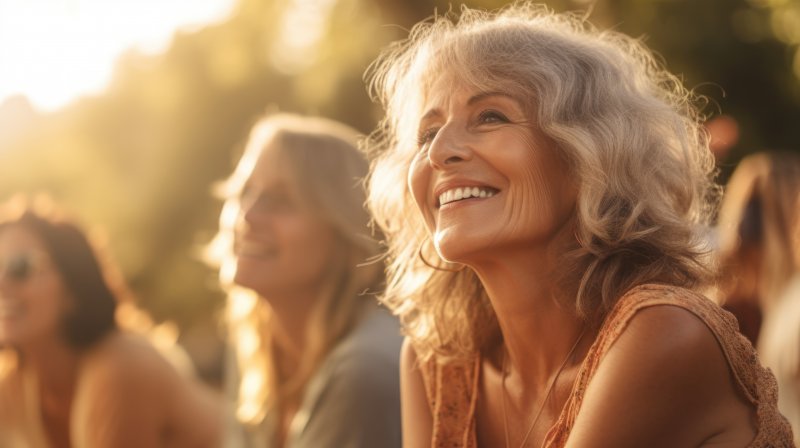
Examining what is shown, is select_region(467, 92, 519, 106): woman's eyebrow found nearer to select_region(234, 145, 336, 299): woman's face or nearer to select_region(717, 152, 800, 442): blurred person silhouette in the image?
select_region(234, 145, 336, 299): woman's face

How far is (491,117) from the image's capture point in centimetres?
259

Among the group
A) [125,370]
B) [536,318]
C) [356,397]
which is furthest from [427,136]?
[125,370]

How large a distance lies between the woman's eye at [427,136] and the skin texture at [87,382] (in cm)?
237

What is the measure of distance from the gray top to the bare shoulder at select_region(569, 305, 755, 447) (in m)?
1.48

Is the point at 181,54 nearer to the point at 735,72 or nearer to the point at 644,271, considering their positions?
the point at 735,72

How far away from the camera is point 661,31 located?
42.5 ft

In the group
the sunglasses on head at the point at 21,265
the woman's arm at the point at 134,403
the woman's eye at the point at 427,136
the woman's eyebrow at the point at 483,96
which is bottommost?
the woman's arm at the point at 134,403

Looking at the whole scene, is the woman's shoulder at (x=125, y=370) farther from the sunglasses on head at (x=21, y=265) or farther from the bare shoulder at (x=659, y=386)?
the bare shoulder at (x=659, y=386)

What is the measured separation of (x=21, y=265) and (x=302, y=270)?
1.52 metres

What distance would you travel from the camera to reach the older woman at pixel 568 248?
7.34 feet

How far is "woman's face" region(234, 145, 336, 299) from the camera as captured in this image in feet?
13.2

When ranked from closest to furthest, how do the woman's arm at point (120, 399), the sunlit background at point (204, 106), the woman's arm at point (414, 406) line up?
the woman's arm at point (414, 406) → the woman's arm at point (120, 399) → the sunlit background at point (204, 106)

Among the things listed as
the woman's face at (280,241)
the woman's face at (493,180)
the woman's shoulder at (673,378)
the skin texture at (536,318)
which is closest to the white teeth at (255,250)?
the woman's face at (280,241)

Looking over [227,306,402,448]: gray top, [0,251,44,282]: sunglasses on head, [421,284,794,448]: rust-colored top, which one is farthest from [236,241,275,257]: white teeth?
[421,284,794,448]: rust-colored top
